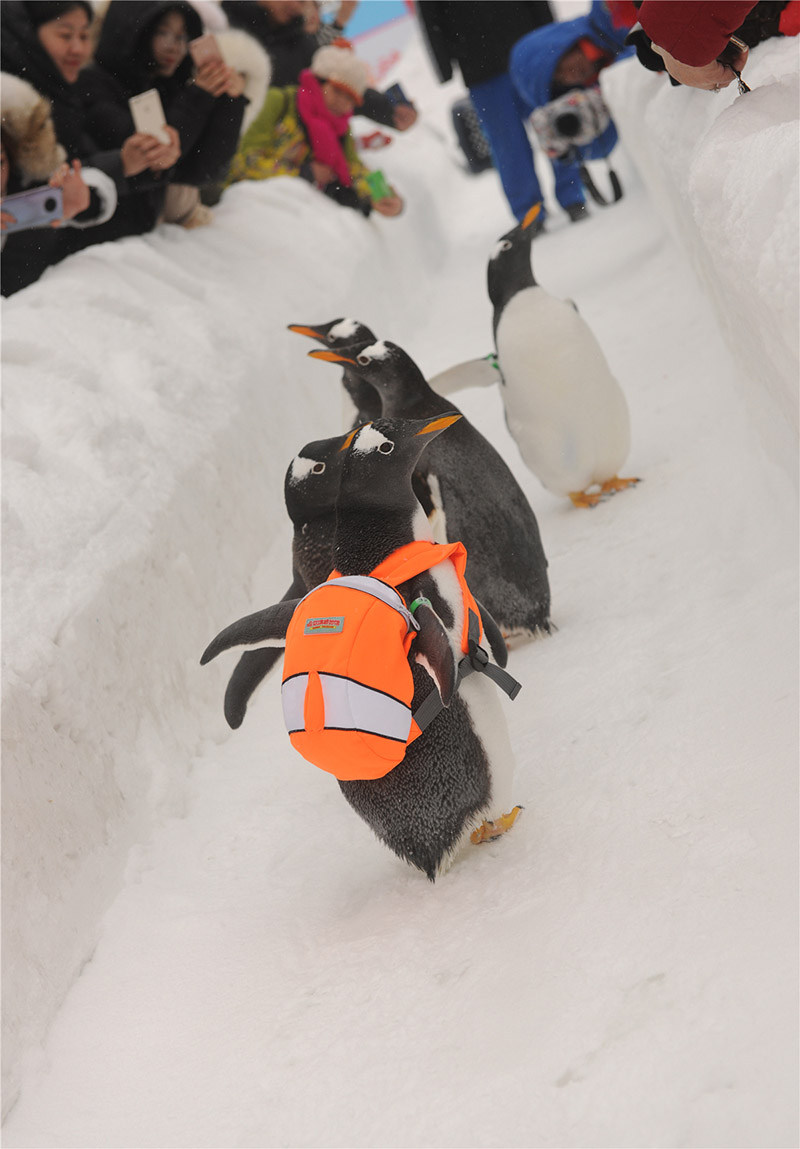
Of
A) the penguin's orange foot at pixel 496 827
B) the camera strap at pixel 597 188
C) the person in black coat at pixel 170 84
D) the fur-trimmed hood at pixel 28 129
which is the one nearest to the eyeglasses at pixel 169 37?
the person in black coat at pixel 170 84

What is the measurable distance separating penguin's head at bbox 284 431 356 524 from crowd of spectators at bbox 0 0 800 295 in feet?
2.13

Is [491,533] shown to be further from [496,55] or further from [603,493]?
[496,55]

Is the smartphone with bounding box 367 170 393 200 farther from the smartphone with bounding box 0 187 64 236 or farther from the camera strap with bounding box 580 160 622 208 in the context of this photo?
the smartphone with bounding box 0 187 64 236

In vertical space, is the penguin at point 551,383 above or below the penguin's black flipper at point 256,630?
below

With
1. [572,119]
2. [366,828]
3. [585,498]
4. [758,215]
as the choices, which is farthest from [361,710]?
[572,119]

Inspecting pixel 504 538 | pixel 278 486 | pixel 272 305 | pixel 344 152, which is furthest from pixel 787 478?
pixel 344 152

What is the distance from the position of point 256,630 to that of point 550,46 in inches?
142

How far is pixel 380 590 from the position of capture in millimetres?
1218

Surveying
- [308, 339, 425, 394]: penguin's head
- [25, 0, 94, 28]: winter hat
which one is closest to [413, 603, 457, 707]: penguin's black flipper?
[308, 339, 425, 394]: penguin's head

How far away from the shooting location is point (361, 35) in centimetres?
929

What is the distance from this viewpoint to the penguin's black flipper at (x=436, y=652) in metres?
1.22

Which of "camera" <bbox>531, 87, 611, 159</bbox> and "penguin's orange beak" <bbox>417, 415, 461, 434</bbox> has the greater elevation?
"penguin's orange beak" <bbox>417, 415, 461, 434</bbox>

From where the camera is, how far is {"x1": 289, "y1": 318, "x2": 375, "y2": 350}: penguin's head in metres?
2.03

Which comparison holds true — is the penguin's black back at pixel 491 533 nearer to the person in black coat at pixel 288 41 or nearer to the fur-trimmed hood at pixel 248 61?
the fur-trimmed hood at pixel 248 61
